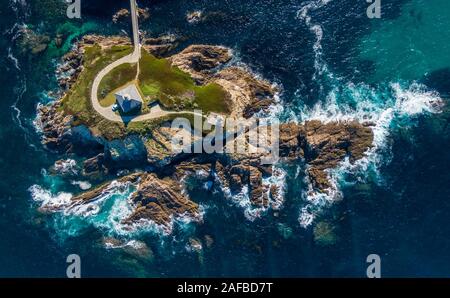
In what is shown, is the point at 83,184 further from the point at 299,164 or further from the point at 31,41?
the point at 299,164

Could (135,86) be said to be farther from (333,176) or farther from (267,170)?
(333,176)

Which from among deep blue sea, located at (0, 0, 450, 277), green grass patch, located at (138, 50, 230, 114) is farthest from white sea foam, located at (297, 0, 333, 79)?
green grass patch, located at (138, 50, 230, 114)

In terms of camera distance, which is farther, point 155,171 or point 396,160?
point 155,171

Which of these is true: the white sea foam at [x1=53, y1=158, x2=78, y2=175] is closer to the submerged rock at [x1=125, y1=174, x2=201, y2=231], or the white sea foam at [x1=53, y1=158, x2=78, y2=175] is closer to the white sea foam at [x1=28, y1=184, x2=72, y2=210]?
the white sea foam at [x1=28, y1=184, x2=72, y2=210]
